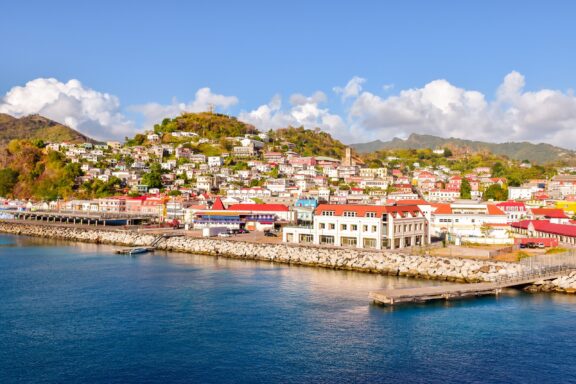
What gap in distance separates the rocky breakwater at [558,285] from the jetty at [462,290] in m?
0.27

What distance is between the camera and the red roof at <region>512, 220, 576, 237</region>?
4616 cm

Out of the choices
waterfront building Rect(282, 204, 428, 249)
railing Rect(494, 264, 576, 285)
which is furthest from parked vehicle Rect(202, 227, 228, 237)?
railing Rect(494, 264, 576, 285)

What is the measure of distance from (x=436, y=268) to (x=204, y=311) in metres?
17.9

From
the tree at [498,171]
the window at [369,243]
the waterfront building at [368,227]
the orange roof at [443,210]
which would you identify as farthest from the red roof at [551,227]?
the tree at [498,171]

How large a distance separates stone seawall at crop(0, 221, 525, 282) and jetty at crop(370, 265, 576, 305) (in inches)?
68.2

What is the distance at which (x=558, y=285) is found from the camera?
33531 mm

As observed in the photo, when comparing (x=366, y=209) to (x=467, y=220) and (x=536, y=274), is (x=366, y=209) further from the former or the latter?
(x=536, y=274)

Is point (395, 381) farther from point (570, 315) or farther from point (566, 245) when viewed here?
point (566, 245)

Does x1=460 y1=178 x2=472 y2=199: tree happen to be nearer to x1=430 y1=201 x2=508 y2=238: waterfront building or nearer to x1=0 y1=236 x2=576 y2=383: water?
x1=430 y1=201 x2=508 y2=238: waterfront building

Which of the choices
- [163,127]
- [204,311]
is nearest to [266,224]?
[204,311]

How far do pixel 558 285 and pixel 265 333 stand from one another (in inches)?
791

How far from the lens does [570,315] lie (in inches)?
1100

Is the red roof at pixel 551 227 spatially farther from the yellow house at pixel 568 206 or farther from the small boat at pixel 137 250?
the small boat at pixel 137 250

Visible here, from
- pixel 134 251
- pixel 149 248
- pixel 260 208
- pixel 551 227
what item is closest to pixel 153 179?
pixel 260 208
